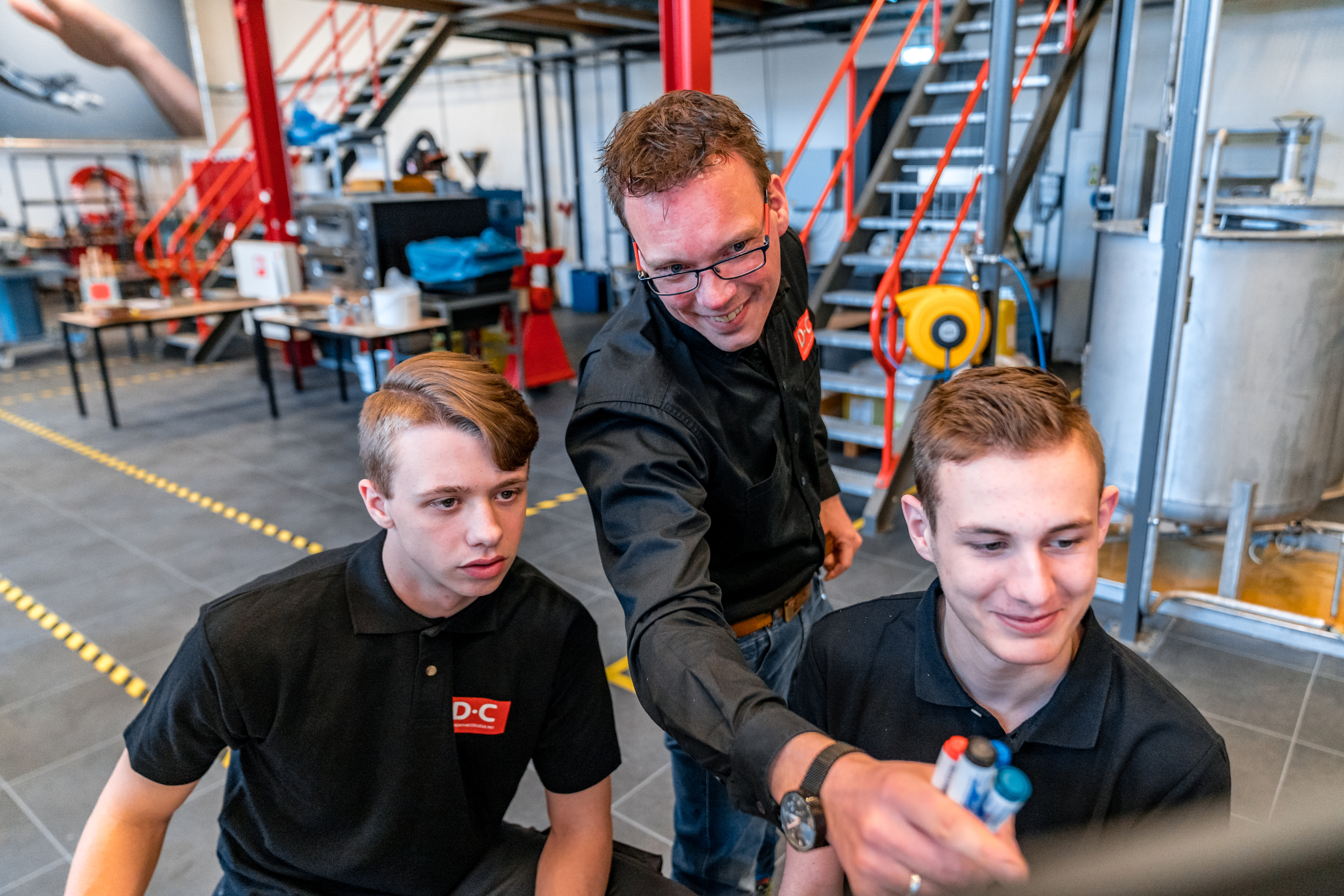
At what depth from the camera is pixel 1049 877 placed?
1.47ft

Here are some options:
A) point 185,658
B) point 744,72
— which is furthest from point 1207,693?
point 744,72

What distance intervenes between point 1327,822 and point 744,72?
440 inches

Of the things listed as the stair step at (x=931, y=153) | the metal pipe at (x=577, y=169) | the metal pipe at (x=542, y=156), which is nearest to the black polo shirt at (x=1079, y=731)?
the stair step at (x=931, y=153)

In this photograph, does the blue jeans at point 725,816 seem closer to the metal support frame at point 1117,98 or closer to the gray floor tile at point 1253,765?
the gray floor tile at point 1253,765

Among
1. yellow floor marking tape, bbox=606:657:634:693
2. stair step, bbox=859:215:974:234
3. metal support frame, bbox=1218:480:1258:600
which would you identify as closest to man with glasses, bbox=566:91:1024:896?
yellow floor marking tape, bbox=606:657:634:693

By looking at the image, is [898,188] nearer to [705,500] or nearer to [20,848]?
[705,500]

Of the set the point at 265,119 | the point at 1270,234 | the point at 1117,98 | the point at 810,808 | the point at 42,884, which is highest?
the point at 265,119

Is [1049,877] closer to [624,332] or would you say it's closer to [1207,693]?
[624,332]

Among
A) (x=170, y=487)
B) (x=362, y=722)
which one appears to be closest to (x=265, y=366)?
(x=170, y=487)

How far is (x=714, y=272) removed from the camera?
1.43 m

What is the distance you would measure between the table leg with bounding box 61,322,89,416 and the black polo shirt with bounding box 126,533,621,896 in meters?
6.90

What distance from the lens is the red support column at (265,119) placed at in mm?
7973

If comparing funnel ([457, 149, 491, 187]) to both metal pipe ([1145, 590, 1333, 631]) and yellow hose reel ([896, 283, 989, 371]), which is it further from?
metal pipe ([1145, 590, 1333, 631])

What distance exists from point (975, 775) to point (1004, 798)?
3 centimetres
